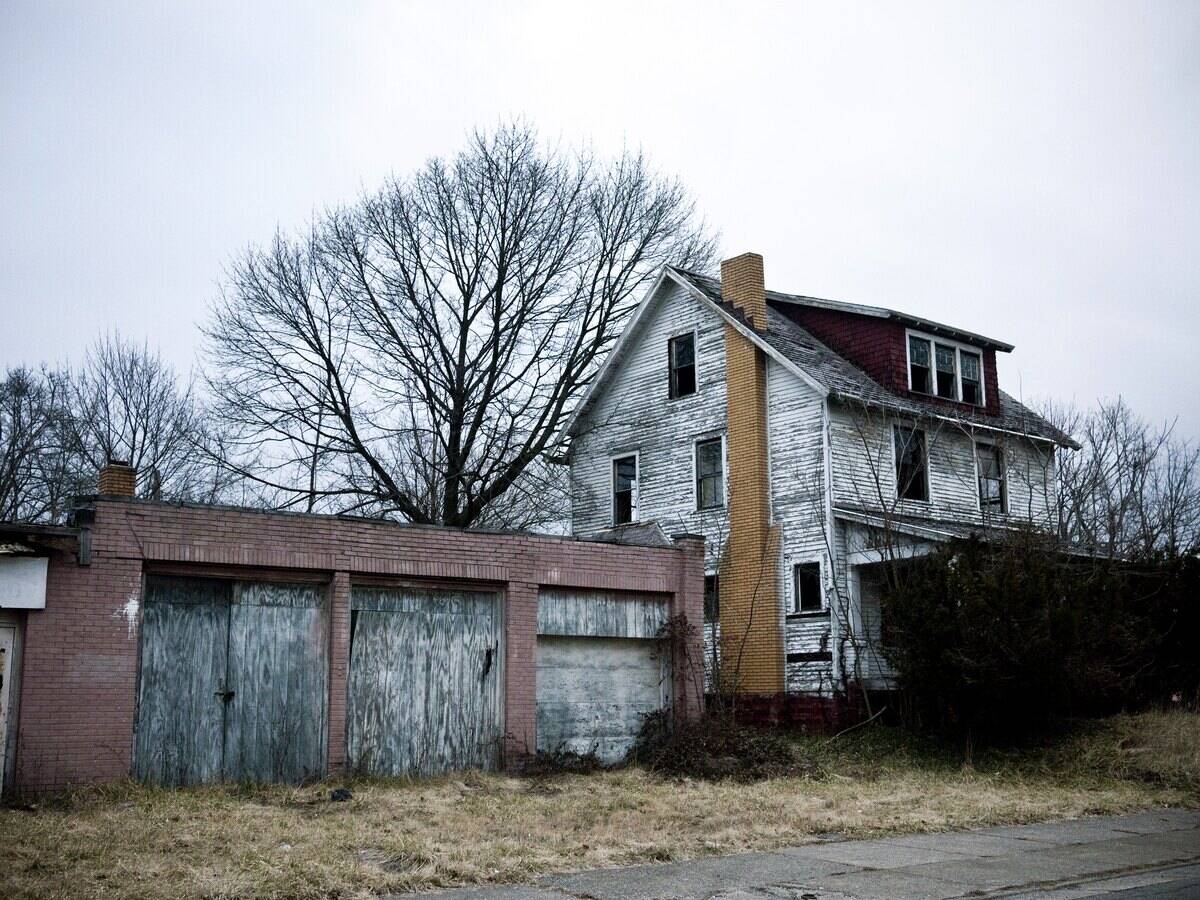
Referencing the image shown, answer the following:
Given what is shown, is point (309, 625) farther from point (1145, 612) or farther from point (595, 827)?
point (1145, 612)

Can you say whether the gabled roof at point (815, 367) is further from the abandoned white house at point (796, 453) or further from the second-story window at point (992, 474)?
the second-story window at point (992, 474)

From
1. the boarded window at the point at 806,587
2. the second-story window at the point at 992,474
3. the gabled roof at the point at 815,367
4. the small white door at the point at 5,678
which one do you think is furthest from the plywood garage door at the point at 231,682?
the second-story window at the point at 992,474

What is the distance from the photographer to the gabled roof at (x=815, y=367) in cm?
2431

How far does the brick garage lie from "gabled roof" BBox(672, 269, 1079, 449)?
24.1ft

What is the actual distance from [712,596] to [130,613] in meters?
13.3

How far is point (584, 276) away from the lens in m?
30.1

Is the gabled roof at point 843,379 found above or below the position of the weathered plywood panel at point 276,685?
above

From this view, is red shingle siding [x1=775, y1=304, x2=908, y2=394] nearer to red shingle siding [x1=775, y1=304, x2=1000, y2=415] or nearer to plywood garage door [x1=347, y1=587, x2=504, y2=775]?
red shingle siding [x1=775, y1=304, x2=1000, y2=415]

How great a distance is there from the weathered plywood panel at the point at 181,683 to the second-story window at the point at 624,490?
1370 cm

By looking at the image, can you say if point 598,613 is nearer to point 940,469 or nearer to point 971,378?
point 940,469

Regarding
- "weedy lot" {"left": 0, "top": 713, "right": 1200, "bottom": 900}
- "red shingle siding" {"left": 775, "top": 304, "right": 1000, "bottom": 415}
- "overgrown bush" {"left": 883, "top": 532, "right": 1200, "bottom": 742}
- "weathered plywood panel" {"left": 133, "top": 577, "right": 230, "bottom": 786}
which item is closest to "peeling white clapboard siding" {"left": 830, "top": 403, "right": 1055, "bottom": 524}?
"red shingle siding" {"left": 775, "top": 304, "right": 1000, "bottom": 415}

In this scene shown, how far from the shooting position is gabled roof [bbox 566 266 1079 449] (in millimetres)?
24312

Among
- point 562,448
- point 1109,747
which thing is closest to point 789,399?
point 562,448

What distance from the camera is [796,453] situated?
24.5 meters
